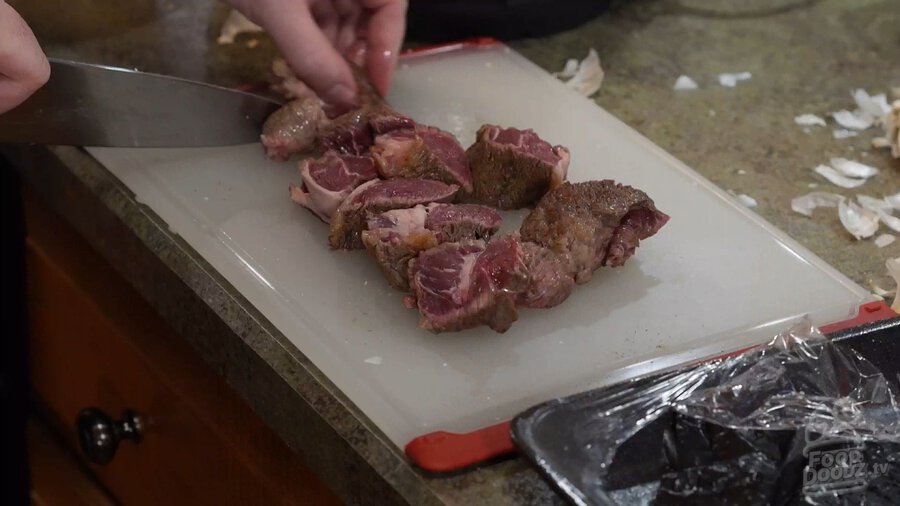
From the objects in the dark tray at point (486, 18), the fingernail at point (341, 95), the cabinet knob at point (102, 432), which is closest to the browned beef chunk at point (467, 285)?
the fingernail at point (341, 95)

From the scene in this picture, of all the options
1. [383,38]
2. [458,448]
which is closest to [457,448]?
[458,448]

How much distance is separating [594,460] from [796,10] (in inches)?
50.2

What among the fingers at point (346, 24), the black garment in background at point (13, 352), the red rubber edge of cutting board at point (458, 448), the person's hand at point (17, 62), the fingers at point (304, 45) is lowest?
the black garment in background at point (13, 352)

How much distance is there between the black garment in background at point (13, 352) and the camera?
153 centimetres

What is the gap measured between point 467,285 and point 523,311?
0.08m

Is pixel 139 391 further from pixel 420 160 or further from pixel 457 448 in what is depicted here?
pixel 457 448

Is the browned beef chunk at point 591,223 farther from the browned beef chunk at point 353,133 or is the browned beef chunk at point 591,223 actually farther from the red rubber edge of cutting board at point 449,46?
the red rubber edge of cutting board at point 449,46

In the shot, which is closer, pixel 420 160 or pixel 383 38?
pixel 420 160

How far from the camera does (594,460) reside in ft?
2.81

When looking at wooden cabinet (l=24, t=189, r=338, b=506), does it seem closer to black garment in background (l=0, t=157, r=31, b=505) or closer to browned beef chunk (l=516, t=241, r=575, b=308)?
black garment in background (l=0, t=157, r=31, b=505)

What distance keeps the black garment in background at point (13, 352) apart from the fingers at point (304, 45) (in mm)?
447

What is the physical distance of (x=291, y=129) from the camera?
1.30 meters

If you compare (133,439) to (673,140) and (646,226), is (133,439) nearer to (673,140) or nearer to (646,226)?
(646,226)

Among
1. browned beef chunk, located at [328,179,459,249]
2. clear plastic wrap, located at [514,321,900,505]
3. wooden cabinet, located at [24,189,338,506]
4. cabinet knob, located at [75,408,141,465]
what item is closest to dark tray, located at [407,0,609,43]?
browned beef chunk, located at [328,179,459,249]
